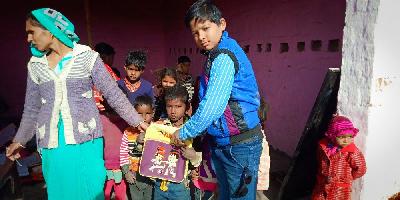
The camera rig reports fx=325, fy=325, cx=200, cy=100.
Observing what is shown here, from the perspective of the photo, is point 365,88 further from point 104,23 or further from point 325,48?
point 104,23

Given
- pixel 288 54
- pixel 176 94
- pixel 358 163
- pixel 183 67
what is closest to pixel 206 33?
pixel 176 94

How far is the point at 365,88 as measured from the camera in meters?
2.69

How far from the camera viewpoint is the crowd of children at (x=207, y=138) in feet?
6.73

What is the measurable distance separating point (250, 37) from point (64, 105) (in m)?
3.96

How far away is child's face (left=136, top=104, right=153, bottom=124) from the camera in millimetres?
2986

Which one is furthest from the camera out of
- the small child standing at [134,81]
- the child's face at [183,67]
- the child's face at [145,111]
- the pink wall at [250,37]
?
the child's face at [183,67]

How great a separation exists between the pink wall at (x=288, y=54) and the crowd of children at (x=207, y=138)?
4.02ft

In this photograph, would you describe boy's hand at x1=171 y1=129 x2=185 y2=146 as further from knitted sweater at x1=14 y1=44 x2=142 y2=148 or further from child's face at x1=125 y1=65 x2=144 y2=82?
child's face at x1=125 y1=65 x2=144 y2=82

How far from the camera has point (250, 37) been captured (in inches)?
217

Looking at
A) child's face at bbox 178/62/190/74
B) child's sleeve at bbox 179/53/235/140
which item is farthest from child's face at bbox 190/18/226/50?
child's face at bbox 178/62/190/74

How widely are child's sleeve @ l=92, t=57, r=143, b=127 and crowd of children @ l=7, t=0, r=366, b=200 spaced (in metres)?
0.03

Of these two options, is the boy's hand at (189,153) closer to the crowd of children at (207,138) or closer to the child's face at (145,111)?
the crowd of children at (207,138)

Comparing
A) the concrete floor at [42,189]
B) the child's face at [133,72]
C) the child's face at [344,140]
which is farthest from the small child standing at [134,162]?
the child's face at [344,140]

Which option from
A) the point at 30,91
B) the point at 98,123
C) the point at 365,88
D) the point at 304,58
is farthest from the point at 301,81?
the point at 30,91
